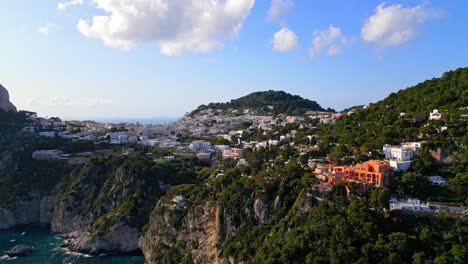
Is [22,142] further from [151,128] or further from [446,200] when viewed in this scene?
[446,200]

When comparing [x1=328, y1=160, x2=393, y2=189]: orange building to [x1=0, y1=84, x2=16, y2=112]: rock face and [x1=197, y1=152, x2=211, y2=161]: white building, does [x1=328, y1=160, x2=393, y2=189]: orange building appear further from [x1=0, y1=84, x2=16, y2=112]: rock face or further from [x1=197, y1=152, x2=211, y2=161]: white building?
[x1=0, y1=84, x2=16, y2=112]: rock face

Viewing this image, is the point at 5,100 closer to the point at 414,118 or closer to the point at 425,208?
the point at 414,118

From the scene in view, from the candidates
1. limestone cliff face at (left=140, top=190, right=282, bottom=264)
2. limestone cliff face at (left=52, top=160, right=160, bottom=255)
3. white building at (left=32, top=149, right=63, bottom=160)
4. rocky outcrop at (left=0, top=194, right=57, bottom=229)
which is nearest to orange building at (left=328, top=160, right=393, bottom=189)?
limestone cliff face at (left=140, top=190, right=282, bottom=264)

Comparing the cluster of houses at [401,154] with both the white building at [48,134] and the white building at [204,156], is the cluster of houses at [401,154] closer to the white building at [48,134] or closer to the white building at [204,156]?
the white building at [204,156]

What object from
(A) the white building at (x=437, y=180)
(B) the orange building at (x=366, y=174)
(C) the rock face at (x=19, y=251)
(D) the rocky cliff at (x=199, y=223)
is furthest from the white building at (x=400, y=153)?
(C) the rock face at (x=19, y=251)

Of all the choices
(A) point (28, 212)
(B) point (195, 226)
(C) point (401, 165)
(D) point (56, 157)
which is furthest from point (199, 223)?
(D) point (56, 157)
